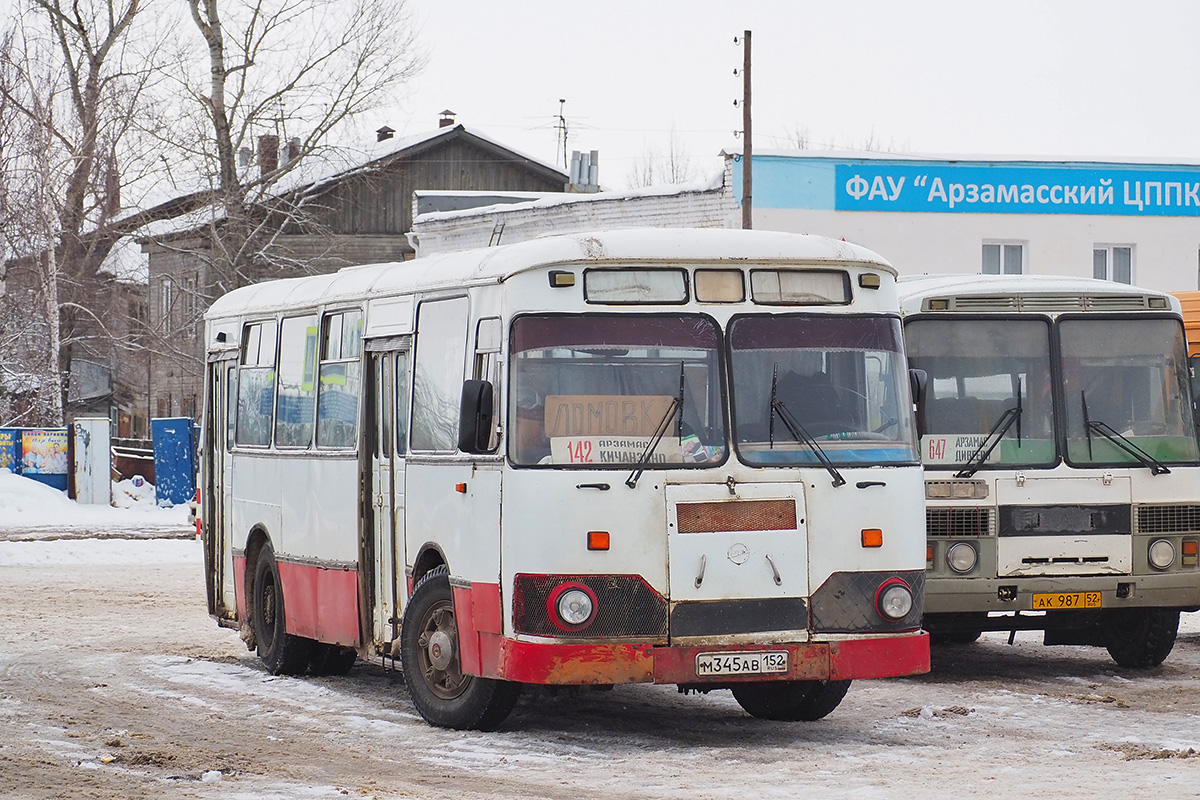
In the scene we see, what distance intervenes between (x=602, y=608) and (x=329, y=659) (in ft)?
14.5

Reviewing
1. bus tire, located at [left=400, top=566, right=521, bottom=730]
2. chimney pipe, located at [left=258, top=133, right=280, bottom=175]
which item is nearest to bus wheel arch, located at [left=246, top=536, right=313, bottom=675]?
bus tire, located at [left=400, top=566, right=521, bottom=730]

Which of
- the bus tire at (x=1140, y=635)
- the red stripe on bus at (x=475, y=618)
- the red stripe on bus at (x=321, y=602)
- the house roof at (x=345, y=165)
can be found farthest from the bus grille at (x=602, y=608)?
the house roof at (x=345, y=165)

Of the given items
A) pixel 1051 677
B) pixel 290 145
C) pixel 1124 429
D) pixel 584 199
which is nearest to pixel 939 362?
pixel 1124 429

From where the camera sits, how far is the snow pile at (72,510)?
106ft

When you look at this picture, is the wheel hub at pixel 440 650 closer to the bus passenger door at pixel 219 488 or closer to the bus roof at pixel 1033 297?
the bus passenger door at pixel 219 488

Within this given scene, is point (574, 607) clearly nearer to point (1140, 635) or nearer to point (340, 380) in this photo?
point (340, 380)

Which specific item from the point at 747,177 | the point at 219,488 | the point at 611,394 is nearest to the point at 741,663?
the point at 611,394

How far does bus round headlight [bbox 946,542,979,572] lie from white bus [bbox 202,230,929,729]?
Result: 2.44 m

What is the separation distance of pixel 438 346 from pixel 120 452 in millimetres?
28387

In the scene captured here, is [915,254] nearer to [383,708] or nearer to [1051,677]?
[1051,677]

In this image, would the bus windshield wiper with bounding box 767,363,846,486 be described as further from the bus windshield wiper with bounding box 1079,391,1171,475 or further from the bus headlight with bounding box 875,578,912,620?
the bus windshield wiper with bounding box 1079,391,1171,475

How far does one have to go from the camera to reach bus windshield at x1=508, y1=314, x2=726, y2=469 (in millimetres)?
9617

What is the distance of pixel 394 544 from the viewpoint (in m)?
11.2

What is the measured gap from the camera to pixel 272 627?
44.4ft
